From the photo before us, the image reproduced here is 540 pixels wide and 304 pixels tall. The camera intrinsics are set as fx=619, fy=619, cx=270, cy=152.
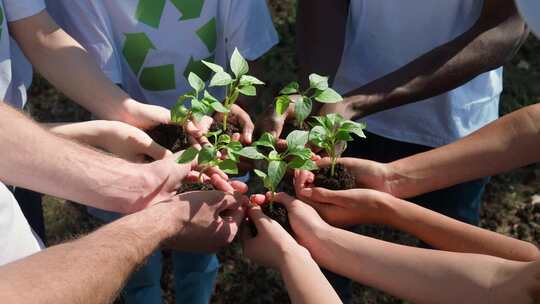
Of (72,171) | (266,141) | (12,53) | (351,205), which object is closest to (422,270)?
(351,205)

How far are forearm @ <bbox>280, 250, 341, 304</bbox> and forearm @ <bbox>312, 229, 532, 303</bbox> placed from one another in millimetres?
99

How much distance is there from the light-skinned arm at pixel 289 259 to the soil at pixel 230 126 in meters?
0.35

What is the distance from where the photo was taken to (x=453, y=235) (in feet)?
5.67

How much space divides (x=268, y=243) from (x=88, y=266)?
531mm

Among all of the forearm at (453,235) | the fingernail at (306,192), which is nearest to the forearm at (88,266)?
the fingernail at (306,192)

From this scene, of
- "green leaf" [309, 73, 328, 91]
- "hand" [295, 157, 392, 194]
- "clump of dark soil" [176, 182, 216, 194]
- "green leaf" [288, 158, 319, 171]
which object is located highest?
"green leaf" [309, 73, 328, 91]

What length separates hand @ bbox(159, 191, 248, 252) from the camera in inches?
69.4

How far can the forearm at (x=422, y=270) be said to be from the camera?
146cm

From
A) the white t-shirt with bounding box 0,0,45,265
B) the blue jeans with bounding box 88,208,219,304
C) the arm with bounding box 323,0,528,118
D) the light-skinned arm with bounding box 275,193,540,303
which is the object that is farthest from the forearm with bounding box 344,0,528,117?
the white t-shirt with bounding box 0,0,45,265

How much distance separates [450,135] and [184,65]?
98 cm

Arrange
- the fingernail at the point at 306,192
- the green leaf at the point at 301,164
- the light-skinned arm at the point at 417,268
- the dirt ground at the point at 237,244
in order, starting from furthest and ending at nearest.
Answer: the dirt ground at the point at 237,244
the fingernail at the point at 306,192
the green leaf at the point at 301,164
the light-skinned arm at the point at 417,268

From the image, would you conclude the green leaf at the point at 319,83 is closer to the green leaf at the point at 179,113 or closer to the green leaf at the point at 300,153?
the green leaf at the point at 300,153

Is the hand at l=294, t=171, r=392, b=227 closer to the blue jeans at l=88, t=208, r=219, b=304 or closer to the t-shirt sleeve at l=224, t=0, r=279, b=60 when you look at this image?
the t-shirt sleeve at l=224, t=0, r=279, b=60

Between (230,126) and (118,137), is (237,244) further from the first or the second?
(118,137)
